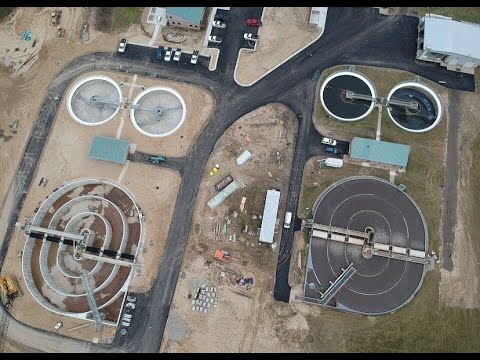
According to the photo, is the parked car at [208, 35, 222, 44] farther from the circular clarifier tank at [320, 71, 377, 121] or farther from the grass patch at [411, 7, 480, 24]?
the grass patch at [411, 7, 480, 24]

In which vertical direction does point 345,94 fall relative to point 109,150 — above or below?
above

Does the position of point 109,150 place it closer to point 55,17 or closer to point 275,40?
point 55,17

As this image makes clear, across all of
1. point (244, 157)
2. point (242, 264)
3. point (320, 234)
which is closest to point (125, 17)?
point (244, 157)

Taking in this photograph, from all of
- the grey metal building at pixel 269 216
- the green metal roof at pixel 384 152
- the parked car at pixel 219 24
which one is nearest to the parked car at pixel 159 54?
the parked car at pixel 219 24

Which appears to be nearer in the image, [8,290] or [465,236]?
[8,290]

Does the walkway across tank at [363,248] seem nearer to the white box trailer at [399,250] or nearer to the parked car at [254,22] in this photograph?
the white box trailer at [399,250]

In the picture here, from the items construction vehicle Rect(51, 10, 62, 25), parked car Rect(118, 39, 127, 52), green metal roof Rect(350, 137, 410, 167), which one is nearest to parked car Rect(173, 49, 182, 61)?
parked car Rect(118, 39, 127, 52)
